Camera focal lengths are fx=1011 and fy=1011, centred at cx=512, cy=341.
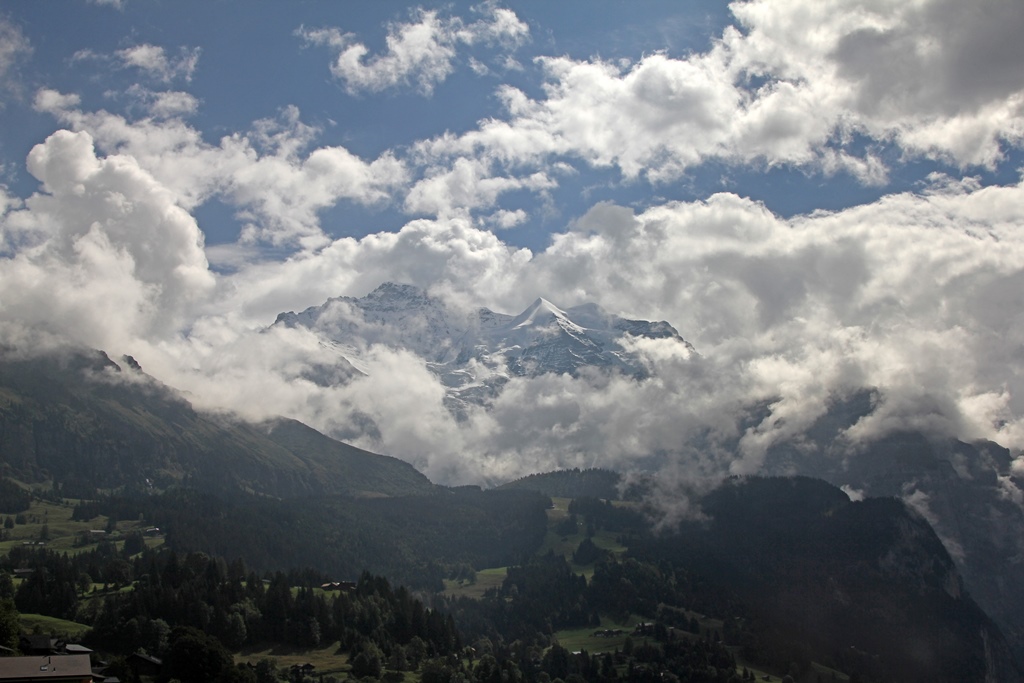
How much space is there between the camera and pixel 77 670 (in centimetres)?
11381

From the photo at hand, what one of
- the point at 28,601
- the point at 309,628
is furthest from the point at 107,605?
the point at 309,628

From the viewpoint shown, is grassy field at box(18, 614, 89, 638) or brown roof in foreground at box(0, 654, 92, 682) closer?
brown roof in foreground at box(0, 654, 92, 682)

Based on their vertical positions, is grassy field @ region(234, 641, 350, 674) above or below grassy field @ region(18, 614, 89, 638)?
below

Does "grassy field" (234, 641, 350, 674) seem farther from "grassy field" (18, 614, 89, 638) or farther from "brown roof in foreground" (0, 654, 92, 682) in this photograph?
"brown roof in foreground" (0, 654, 92, 682)

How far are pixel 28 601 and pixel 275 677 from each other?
6026 cm

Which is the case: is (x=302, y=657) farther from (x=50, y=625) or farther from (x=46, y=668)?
(x=46, y=668)

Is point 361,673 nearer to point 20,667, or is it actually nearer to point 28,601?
point 28,601

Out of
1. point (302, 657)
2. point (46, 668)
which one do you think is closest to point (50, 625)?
point (302, 657)

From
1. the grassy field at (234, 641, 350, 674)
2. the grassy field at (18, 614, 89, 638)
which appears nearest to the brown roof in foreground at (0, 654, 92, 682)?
the grassy field at (18, 614, 89, 638)

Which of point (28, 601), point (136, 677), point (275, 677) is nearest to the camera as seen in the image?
point (136, 677)

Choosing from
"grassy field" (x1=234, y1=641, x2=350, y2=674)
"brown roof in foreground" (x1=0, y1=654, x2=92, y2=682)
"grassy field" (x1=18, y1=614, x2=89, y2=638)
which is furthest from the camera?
"grassy field" (x1=234, y1=641, x2=350, y2=674)

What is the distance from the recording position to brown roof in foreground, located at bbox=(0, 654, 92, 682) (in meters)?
107

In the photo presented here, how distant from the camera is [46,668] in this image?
11031 centimetres

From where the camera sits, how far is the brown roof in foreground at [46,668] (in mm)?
107062
